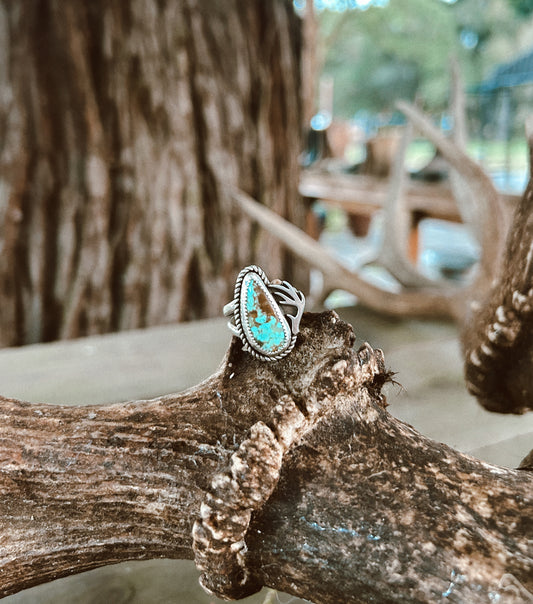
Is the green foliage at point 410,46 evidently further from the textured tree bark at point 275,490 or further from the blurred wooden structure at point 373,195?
the textured tree bark at point 275,490

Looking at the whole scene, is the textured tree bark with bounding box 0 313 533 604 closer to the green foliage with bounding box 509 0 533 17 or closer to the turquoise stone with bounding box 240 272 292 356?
the turquoise stone with bounding box 240 272 292 356

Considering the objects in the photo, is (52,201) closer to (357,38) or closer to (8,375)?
(8,375)

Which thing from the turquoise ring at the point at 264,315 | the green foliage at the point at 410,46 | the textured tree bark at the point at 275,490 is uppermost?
the green foliage at the point at 410,46

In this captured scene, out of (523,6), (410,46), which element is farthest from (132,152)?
(410,46)

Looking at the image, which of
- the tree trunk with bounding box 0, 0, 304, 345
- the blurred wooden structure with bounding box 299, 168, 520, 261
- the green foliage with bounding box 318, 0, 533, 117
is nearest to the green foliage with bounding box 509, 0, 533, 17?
the green foliage with bounding box 318, 0, 533, 117

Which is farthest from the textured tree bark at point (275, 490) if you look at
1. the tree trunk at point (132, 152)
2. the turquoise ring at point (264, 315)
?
the tree trunk at point (132, 152)

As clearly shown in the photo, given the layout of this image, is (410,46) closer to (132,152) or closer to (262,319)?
(132,152)

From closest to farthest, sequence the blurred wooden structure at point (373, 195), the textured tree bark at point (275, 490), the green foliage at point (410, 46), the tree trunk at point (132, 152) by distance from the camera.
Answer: the textured tree bark at point (275, 490)
the tree trunk at point (132, 152)
the blurred wooden structure at point (373, 195)
the green foliage at point (410, 46)
